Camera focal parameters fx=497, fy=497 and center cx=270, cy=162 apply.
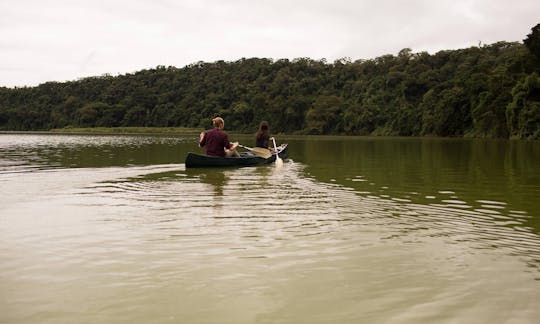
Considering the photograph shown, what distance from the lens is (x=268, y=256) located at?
514 cm

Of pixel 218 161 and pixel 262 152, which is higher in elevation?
pixel 262 152

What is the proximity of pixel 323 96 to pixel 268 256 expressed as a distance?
92459mm

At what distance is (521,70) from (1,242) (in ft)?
205

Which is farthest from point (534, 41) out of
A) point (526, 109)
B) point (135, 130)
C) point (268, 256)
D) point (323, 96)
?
point (135, 130)

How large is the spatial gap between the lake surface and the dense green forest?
1929 inches

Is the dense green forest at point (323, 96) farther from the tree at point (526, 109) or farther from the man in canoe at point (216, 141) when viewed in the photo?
the man in canoe at point (216, 141)

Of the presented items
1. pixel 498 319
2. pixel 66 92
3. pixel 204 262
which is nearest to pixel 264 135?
pixel 204 262

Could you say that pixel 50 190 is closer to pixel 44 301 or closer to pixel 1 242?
pixel 1 242

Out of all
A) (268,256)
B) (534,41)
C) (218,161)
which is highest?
(534,41)

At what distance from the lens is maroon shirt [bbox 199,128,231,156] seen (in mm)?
15766

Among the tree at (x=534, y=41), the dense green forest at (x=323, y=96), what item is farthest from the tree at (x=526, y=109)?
the tree at (x=534, y=41)

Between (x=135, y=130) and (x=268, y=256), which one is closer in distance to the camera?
(x=268, y=256)

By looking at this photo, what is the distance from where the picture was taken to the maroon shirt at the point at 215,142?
1577 cm

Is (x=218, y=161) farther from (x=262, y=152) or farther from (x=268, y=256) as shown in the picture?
(x=268, y=256)
